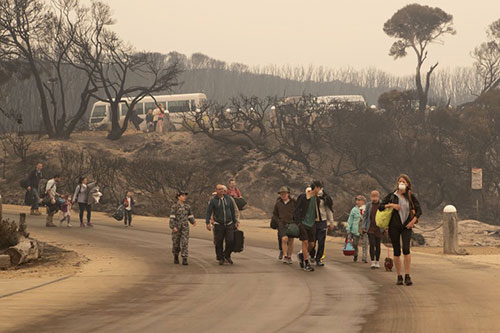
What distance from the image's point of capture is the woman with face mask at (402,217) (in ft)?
46.4

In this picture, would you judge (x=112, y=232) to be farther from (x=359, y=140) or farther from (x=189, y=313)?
(x=359, y=140)

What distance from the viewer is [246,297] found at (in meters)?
12.7

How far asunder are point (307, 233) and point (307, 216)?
1.12 ft

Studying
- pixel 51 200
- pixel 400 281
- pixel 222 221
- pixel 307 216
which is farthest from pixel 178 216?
pixel 51 200

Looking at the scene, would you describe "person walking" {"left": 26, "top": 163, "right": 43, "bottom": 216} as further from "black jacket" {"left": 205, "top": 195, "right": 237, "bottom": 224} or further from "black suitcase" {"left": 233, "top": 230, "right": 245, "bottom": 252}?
"black suitcase" {"left": 233, "top": 230, "right": 245, "bottom": 252}

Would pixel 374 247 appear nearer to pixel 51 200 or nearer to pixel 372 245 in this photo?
pixel 372 245

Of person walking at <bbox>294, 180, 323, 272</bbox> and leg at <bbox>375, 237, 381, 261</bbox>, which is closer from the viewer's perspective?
person walking at <bbox>294, 180, 323, 272</bbox>

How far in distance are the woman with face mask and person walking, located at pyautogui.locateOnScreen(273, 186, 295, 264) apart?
3.99 metres

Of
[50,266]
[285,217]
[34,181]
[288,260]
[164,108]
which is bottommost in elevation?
[50,266]

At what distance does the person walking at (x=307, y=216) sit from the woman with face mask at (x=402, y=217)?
2662 millimetres

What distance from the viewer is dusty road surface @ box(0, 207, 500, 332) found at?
10117 millimetres

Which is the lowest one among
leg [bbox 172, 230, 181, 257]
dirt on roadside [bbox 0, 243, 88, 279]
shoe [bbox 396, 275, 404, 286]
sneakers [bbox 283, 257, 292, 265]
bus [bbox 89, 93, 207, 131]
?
dirt on roadside [bbox 0, 243, 88, 279]

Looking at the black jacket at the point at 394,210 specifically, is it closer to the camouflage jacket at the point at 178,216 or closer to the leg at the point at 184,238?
the camouflage jacket at the point at 178,216

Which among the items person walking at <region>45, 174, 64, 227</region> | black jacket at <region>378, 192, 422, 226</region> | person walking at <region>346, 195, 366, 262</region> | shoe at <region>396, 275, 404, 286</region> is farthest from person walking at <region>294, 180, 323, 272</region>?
person walking at <region>45, 174, 64, 227</region>
